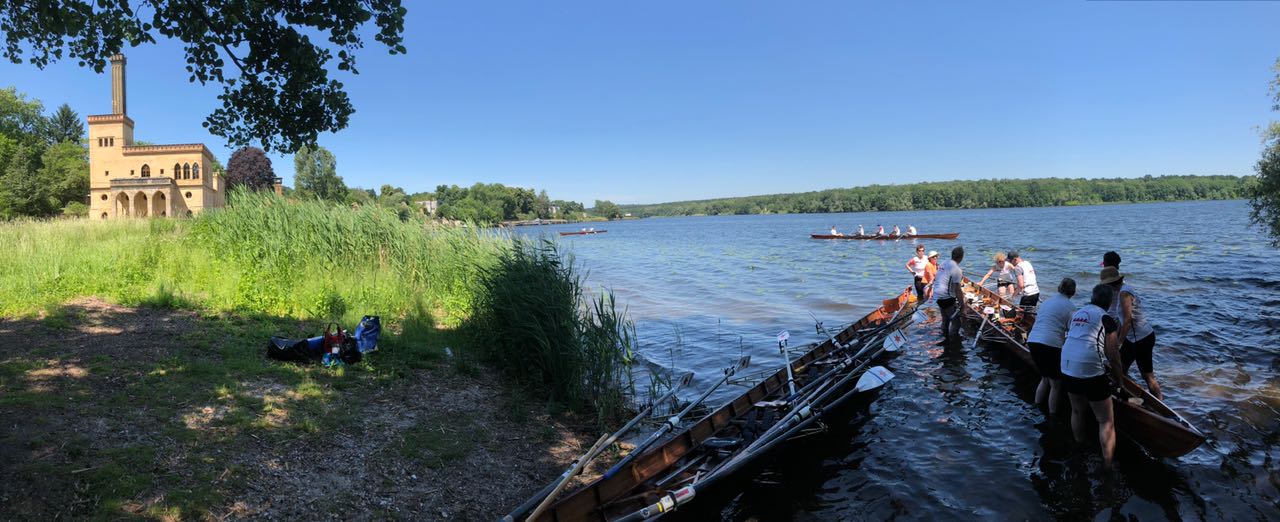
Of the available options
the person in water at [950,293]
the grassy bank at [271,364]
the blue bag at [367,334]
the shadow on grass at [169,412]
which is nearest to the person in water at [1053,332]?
the person in water at [950,293]

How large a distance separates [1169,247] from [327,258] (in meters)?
44.7

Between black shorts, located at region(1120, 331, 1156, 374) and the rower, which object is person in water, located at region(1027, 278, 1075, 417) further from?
the rower

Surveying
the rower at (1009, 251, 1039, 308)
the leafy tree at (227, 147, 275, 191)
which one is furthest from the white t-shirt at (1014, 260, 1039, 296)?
the leafy tree at (227, 147, 275, 191)

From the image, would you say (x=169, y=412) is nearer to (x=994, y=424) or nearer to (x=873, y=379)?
(x=873, y=379)

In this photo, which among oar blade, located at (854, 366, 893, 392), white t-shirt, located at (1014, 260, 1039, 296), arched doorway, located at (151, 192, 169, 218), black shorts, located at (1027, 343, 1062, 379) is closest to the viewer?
oar blade, located at (854, 366, 893, 392)

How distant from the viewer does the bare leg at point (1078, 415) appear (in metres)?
7.40

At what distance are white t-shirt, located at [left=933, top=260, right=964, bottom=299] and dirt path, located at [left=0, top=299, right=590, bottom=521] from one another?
896cm

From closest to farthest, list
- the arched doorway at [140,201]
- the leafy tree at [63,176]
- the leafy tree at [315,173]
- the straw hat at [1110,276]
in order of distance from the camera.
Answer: the straw hat at [1110,276] → the arched doorway at [140,201] → the leafy tree at [63,176] → the leafy tree at [315,173]

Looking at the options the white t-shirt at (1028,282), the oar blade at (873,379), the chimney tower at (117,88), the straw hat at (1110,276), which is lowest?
the oar blade at (873,379)

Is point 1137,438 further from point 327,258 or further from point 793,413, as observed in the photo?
point 327,258

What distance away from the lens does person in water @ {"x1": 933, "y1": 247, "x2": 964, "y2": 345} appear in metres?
12.6

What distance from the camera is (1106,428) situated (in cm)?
700

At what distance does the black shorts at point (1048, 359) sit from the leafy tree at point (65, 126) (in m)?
125

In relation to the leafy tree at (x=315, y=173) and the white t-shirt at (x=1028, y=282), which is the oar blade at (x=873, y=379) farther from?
the leafy tree at (x=315, y=173)
